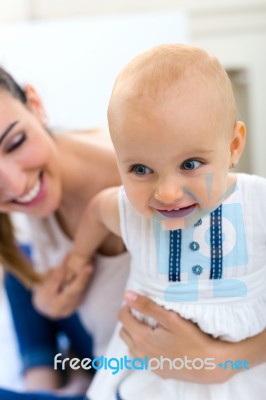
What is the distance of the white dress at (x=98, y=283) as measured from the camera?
66 centimetres

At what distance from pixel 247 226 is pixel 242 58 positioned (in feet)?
1.58

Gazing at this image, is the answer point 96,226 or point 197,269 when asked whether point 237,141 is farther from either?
point 96,226

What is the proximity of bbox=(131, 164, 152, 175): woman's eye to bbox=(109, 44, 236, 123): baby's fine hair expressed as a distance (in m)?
0.05

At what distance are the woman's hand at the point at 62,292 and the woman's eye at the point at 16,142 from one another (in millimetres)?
177

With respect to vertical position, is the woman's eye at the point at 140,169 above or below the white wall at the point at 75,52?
above

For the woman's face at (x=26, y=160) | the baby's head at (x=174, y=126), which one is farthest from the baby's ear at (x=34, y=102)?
the baby's head at (x=174, y=126)

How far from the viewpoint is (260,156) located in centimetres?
66

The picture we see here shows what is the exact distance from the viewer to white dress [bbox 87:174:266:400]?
0.44 m

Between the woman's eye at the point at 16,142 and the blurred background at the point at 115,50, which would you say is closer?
the woman's eye at the point at 16,142

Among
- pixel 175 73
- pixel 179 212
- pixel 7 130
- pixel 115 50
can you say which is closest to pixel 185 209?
pixel 179 212

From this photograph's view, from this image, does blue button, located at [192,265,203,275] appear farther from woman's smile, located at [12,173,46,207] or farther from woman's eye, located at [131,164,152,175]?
woman's smile, located at [12,173,46,207]

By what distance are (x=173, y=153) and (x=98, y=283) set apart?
1.19 ft

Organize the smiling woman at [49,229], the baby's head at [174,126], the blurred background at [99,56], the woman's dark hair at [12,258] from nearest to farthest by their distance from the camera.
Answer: the baby's head at [174,126] → the smiling woman at [49,229] → the blurred background at [99,56] → the woman's dark hair at [12,258]

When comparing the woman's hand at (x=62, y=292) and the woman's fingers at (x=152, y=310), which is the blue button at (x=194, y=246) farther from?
the woman's hand at (x=62, y=292)
